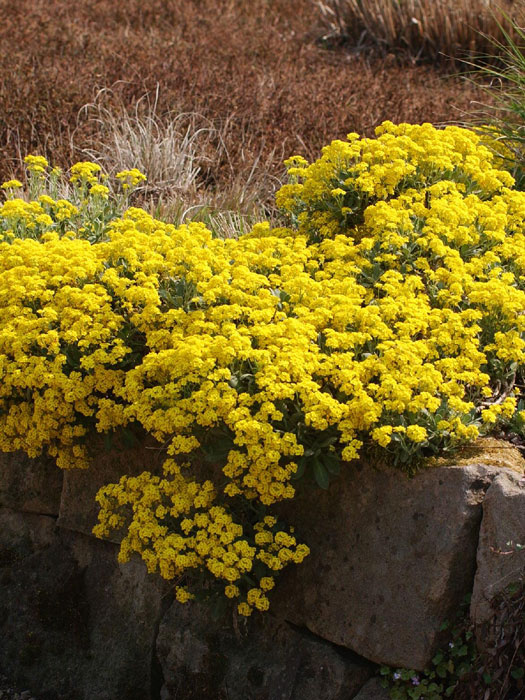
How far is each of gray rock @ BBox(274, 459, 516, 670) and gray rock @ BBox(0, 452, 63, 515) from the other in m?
1.21

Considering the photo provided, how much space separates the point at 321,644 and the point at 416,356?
107 centimetres

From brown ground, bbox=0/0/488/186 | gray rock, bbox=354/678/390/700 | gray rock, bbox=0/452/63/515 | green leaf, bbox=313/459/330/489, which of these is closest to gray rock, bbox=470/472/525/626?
gray rock, bbox=354/678/390/700

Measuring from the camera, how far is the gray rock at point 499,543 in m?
2.84

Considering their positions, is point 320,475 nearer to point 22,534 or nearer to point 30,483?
point 30,483

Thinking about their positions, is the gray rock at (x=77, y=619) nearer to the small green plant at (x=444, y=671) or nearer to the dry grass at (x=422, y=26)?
the small green plant at (x=444, y=671)

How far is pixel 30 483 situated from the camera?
4.00m

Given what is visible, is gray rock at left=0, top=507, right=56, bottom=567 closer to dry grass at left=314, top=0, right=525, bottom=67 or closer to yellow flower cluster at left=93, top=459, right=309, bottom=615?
yellow flower cluster at left=93, top=459, right=309, bottom=615

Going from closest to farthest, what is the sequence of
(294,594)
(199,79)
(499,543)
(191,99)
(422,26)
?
(499,543) < (294,594) < (191,99) < (199,79) < (422,26)

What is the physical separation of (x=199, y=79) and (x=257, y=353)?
15.5 feet

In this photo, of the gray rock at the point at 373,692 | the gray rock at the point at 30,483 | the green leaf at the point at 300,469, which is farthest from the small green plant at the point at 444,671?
the gray rock at the point at 30,483

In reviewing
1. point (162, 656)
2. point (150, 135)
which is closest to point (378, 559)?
point (162, 656)

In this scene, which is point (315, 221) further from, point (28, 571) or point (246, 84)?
point (246, 84)

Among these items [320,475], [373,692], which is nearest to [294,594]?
[373,692]

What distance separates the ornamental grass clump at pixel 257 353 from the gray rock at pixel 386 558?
0.11 metres
